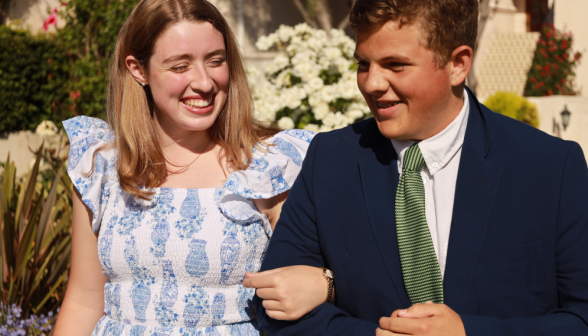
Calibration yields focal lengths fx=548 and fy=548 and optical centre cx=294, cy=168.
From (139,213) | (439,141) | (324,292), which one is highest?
(439,141)

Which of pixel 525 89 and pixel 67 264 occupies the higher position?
pixel 525 89

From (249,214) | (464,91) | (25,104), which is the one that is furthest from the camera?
(25,104)

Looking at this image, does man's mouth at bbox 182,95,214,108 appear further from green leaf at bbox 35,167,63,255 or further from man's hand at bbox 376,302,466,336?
green leaf at bbox 35,167,63,255

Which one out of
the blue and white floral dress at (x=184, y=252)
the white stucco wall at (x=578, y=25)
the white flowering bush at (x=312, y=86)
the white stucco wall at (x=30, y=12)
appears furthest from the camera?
the white stucco wall at (x=578, y=25)

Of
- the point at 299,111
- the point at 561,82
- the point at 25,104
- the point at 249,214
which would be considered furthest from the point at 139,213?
the point at 561,82

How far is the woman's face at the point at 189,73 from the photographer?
6.75 ft

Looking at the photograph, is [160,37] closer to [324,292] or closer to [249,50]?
[324,292]

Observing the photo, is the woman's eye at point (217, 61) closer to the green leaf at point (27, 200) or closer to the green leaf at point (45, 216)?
the green leaf at point (45, 216)

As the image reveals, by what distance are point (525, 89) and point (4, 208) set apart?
39.9ft

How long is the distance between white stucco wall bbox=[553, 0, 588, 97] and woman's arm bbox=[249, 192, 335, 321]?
12885mm

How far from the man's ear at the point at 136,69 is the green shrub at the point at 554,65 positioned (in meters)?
11.6

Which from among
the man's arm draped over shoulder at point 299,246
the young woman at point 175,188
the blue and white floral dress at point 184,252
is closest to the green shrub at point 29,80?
the young woman at point 175,188

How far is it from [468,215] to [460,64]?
0.41m

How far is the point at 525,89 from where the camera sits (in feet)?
42.3
